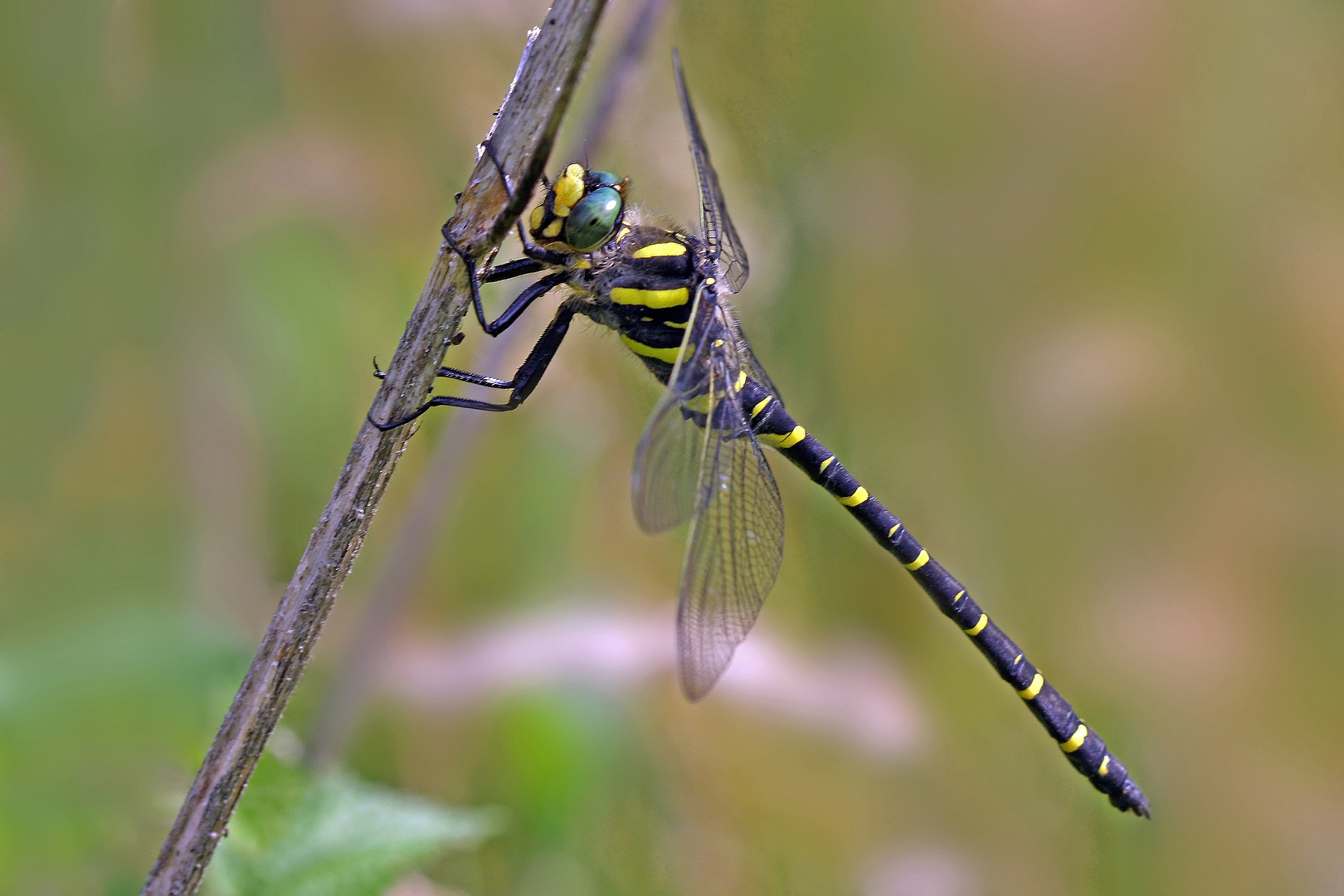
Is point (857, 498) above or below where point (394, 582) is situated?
above

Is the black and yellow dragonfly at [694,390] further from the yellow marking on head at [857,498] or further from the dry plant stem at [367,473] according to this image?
the dry plant stem at [367,473]

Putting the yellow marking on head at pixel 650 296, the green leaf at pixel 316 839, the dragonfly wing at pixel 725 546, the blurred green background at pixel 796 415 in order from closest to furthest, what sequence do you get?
the green leaf at pixel 316 839 < the dragonfly wing at pixel 725 546 < the yellow marking on head at pixel 650 296 < the blurred green background at pixel 796 415

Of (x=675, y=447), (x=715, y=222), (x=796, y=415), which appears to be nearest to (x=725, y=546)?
(x=675, y=447)

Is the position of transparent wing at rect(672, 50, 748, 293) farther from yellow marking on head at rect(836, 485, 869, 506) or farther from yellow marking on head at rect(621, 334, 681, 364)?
yellow marking on head at rect(836, 485, 869, 506)

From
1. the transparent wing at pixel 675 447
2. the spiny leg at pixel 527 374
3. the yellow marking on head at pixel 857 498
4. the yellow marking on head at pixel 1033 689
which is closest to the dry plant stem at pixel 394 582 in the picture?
the spiny leg at pixel 527 374

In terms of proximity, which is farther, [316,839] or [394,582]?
[394,582]

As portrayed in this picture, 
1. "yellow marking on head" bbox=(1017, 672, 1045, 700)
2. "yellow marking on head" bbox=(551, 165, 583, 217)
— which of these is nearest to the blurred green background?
"yellow marking on head" bbox=(551, 165, 583, 217)

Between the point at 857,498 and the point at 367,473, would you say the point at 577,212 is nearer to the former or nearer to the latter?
the point at 367,473
